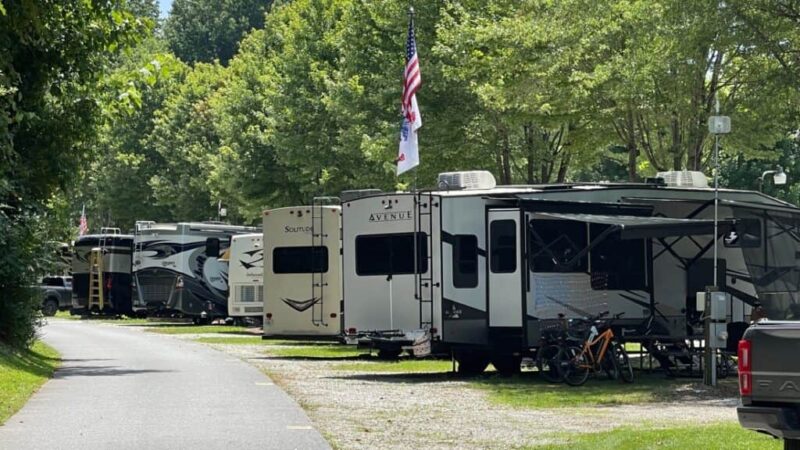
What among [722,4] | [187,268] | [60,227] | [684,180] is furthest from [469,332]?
[187,268]

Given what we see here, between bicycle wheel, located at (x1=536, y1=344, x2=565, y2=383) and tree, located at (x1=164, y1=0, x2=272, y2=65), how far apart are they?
9384 cm

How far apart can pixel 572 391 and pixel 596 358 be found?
1.39 meters

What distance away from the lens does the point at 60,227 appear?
2731 centimetres

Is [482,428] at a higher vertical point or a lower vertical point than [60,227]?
lower

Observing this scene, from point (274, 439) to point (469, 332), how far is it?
9.09 metres

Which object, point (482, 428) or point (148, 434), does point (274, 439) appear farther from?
point (482, 428)

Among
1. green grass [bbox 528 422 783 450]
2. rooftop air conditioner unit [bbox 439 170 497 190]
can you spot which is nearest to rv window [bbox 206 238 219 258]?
rooftop air conditioner unit [bbox 439 170 497 190]

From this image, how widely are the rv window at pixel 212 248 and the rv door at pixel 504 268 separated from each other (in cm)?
2441

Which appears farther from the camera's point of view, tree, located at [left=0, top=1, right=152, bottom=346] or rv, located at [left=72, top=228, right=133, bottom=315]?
rv, located at [left=72, top=228, right=133, bottom=315]

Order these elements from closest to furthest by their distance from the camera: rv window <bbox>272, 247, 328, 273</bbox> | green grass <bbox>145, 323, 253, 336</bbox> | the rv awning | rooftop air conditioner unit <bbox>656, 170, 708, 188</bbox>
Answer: the rv awning → rooftop air conditioner unit <bbox>656, 170, 708, 188</bbox> → rv window <bbox>272, 247, 328, 273</bbox> → green grass <bbox>145, 323, 253, 336</bbox>

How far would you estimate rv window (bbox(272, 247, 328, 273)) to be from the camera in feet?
96.5

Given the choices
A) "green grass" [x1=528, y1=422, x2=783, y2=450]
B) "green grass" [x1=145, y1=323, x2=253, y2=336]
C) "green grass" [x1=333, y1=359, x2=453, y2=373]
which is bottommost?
"green grass" [x1=528, y1=422, x2=783, y2=450]

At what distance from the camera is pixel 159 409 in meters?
17.2

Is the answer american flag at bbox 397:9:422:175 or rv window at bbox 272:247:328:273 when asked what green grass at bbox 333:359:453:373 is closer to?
rv window at bbox 272:247:328:273
